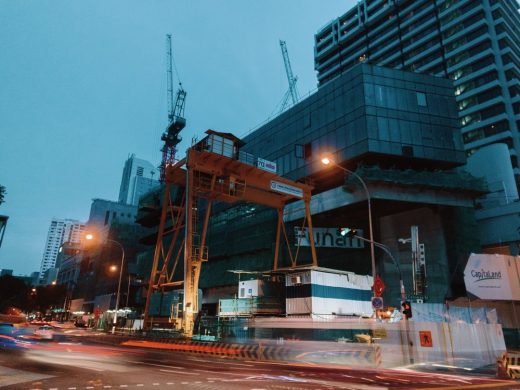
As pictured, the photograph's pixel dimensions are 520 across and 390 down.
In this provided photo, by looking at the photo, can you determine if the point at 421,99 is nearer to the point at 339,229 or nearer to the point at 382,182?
the point at 382,182

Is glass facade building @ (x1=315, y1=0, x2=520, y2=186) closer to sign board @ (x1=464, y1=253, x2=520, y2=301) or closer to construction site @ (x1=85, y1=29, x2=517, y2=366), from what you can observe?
construction site @ (x1=85, y1=29, x2=517, y2=366)

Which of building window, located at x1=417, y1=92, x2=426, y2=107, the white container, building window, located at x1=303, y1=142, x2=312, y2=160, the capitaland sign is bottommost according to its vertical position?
the white container

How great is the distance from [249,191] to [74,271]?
112895 mm

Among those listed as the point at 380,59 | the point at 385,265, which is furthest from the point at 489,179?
the point at 380,59

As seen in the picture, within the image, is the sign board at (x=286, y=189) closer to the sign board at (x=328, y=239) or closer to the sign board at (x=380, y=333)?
the sign board at (x=328, y=239)

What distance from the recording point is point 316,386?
34.0 feet

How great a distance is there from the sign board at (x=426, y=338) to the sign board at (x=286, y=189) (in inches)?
741

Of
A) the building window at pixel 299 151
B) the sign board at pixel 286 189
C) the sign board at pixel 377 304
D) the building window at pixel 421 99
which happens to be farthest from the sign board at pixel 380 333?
the building window at pixel 421 99

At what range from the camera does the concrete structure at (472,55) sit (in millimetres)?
71188

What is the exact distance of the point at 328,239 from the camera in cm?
4703

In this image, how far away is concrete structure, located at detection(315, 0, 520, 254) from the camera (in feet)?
234

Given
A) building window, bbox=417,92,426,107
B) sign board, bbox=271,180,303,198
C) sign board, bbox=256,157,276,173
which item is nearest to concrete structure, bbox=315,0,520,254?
building window, bbox=417,92,426,107

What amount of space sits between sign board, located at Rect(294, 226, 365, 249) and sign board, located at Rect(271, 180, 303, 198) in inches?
444

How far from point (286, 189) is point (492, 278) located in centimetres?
1983
